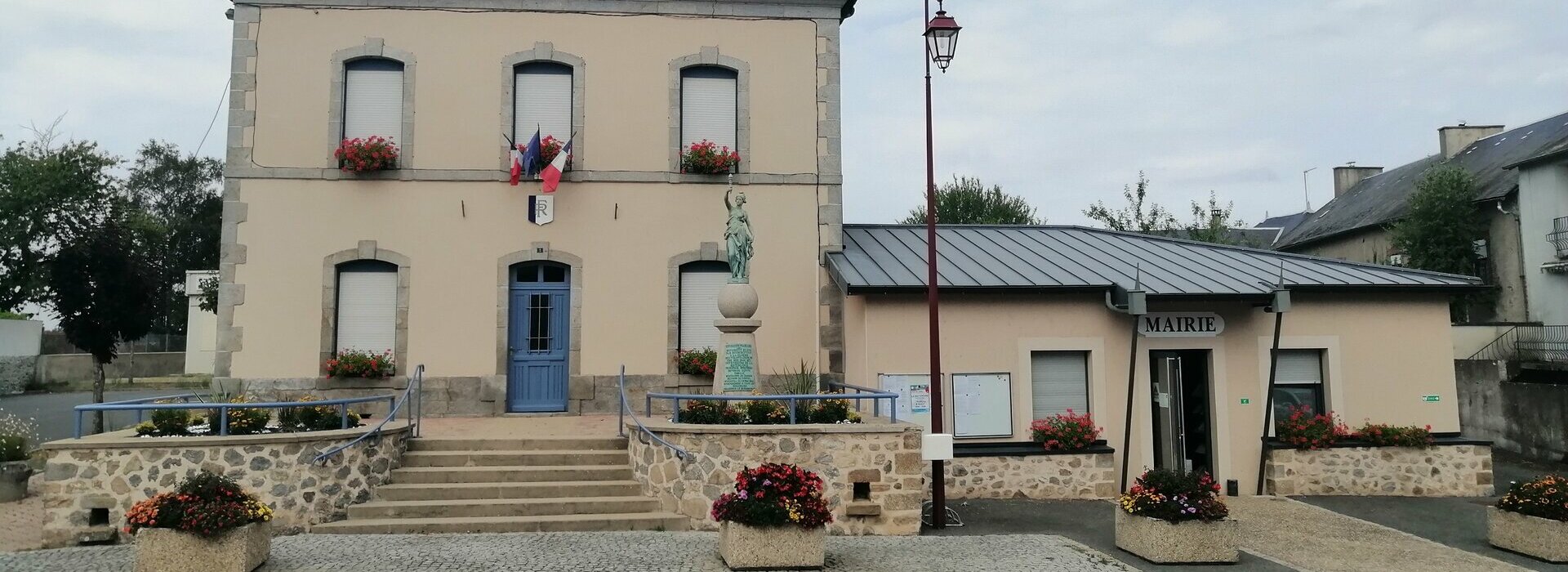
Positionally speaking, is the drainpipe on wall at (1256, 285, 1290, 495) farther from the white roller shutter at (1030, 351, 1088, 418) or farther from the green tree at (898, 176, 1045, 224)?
the green tree at (898, 176, 1045, 224)

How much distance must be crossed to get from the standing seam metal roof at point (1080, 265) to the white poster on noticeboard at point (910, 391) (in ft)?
3.79

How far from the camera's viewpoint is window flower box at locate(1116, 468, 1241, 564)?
26.1 feet

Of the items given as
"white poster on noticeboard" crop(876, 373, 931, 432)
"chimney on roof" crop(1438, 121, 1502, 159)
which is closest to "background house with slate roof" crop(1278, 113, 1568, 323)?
"chimney on roof" crop(1438, 121, 1502, 159)

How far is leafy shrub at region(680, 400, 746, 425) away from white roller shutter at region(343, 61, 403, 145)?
642cm

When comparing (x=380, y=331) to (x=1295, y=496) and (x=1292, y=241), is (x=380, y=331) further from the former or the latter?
(x=1292, y=241)

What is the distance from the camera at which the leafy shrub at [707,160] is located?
12633mm

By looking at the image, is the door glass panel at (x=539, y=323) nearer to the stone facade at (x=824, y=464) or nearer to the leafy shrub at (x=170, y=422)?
the stone facade at (x=824, y=464)

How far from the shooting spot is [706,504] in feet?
28.6

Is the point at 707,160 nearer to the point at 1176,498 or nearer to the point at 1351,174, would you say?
the point at 1176,498

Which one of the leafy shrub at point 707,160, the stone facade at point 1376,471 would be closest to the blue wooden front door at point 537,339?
the leafy shrub at point 707,160

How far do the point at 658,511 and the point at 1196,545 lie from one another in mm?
5027

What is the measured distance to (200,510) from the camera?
679cm

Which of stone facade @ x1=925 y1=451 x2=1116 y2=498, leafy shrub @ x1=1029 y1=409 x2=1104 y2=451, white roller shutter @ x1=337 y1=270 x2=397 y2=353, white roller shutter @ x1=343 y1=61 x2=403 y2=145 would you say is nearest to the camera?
stone facade @ x1=925 y1=451 x2=1116 y2=498

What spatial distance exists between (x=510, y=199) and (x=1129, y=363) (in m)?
8.72
